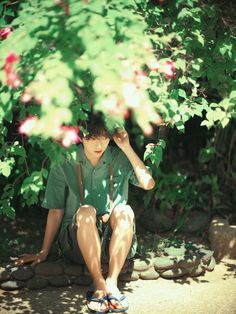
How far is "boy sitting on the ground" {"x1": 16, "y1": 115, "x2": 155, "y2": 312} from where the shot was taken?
323cm

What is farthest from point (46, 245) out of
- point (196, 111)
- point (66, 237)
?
point (196, 111)

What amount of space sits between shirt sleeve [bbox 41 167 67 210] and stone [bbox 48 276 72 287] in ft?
1.87

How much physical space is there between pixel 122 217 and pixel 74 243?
17.9 inches

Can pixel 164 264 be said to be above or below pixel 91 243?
below

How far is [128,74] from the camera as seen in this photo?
1904mm

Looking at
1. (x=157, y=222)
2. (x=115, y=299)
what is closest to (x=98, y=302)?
(x=115, y=299)

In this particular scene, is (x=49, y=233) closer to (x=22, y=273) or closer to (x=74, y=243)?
(x=74, y=243)

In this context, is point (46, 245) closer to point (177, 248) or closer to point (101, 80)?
point (177, 248)

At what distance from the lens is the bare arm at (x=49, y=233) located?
Result: 3.50 meters

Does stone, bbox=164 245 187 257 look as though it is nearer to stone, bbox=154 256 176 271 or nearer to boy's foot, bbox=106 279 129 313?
stone, bbox=154 256 176 271

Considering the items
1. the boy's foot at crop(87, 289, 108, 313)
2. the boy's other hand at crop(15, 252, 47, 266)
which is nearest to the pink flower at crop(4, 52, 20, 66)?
the boy's foot at crop(87, 289, 108, 313)

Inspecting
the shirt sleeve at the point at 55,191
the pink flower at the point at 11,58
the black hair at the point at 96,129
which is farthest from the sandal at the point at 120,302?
the pink flower at the point at 11,58

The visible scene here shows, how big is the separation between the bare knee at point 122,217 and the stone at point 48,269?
603mm

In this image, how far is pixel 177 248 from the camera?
400 cm
